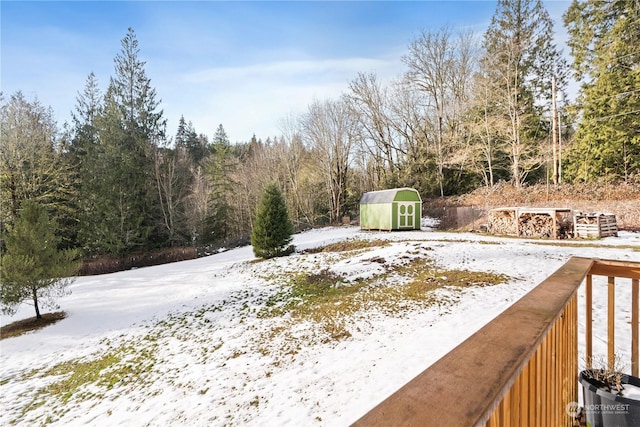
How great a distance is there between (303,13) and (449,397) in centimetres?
955

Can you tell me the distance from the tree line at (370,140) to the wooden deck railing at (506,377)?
1736 cm

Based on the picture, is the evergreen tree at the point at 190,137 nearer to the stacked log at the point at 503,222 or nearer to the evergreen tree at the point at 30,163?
the evergreen tree at the point at 30,163

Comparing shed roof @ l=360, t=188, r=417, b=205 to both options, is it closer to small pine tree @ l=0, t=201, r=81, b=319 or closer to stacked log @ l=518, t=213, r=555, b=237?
stacked log @ l=518, t=213, r=555, b=237

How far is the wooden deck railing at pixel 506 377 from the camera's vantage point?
1.89 ft

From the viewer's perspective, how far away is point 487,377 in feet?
2.26

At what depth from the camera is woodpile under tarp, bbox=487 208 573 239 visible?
11773mm

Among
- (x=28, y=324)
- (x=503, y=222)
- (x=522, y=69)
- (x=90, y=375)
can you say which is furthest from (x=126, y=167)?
(x=522, y=69)

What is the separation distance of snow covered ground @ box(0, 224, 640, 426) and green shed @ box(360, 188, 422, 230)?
293 inches

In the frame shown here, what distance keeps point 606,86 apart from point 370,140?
14.9 metres

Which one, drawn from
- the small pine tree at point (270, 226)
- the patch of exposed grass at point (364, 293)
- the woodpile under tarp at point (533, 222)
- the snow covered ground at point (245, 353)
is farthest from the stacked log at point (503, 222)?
the small pine tree at point (270, 226)

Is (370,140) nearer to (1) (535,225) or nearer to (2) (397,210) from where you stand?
(2) (397,210)

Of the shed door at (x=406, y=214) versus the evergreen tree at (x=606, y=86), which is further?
the shed door at (x=406, y=214)

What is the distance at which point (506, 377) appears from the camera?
0.70 metres

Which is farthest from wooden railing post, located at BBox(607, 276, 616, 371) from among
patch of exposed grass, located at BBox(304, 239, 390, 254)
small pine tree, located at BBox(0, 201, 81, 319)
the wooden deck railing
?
small pine tree, located at BBox(0, 201, 81, 319)
